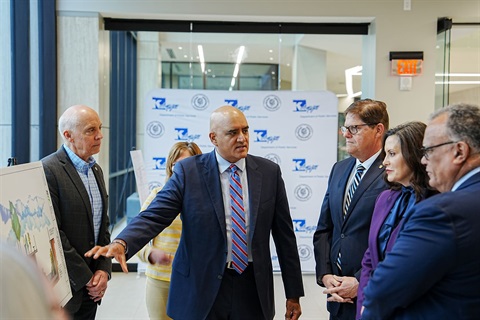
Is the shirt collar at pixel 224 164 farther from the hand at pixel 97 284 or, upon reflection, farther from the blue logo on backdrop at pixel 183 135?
the blue logo on backdrop at pixel 183 135

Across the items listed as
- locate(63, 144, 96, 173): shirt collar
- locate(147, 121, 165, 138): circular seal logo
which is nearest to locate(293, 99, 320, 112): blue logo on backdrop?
locate(147, 121, 165, 138): circular seal logo

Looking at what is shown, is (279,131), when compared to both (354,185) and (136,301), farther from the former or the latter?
(354,185)

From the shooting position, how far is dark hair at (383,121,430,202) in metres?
1.64

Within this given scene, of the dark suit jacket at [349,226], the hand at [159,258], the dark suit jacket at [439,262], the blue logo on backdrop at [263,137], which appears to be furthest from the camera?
the blue logo on backdrop at [263,137]

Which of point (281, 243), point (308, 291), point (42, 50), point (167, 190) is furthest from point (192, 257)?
point (42, 50)

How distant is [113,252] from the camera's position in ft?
5.38

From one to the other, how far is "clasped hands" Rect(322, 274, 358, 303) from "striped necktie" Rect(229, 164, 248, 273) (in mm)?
474

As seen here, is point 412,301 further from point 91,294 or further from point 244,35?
point 244,35

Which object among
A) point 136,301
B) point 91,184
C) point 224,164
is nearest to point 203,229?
point 224,164

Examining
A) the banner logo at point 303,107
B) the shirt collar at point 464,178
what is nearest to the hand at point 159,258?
the shirt collar at point 464,178

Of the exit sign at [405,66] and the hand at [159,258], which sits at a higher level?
the exit sign at [405,66]

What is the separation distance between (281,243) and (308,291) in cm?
281

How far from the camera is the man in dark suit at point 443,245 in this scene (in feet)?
3.65

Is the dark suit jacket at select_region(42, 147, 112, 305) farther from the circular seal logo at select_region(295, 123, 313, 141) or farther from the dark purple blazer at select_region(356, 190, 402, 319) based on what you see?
the circular seal logo at select_region(295, 123, 313, 141)
